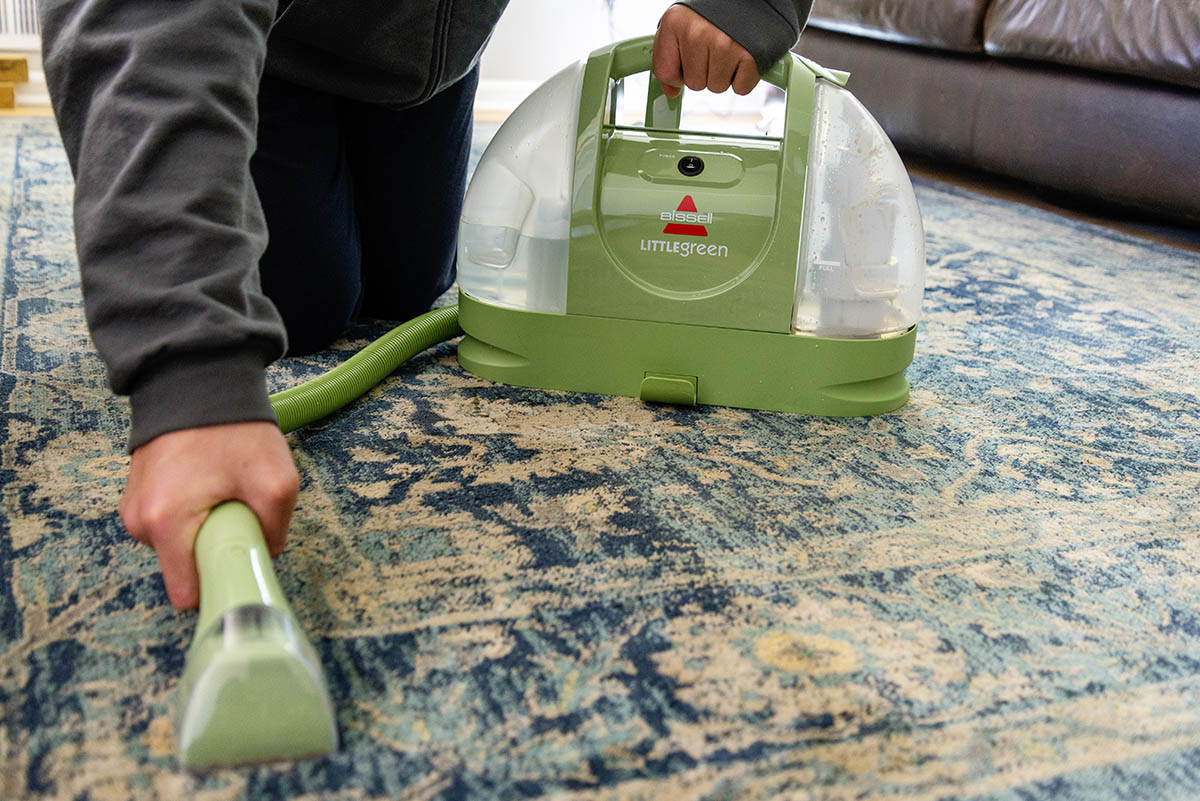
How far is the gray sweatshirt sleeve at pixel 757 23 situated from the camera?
970 millimetres

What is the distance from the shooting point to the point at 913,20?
89.0 inches

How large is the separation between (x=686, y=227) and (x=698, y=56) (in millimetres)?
157

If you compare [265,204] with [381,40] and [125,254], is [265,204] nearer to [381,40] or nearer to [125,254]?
[381,40]

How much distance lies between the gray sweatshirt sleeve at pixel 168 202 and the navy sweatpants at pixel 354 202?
0.47 m

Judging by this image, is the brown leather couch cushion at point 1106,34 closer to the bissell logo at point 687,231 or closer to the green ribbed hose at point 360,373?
the bissell logo at point 687,231

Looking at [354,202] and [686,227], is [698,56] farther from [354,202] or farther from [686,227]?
[354,202]

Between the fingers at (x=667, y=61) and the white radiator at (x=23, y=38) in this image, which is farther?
the white radiator at (x=23, y=38)

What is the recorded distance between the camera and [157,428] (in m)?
0.53

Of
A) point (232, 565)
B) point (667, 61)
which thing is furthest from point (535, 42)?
point (232, 565)

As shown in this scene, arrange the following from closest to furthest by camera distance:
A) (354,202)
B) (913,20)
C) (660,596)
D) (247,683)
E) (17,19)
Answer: (247,683)
(660,596)
(354,202)
(913,20)
(17,19)

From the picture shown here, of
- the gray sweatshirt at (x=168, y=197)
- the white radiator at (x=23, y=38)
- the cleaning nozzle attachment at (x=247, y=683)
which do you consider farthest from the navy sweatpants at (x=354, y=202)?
the white radiator at (x=23, y=38)

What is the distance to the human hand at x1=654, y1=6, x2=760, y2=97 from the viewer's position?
0.97 meters

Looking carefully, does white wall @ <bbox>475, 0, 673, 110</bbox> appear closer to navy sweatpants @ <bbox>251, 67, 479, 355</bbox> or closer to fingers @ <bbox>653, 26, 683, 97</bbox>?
navy sweatpants @ <bbox>251, 67, 479, 355</bbox>

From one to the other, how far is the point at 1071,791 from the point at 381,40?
33.0 inches
